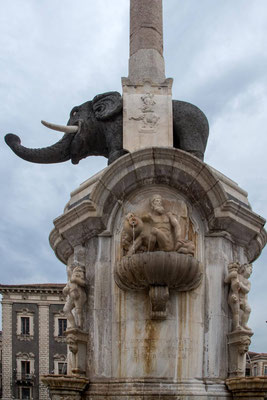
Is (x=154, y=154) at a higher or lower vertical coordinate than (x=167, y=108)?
lower

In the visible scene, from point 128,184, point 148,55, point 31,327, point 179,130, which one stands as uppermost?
point 148,55

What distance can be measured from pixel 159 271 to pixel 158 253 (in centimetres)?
26

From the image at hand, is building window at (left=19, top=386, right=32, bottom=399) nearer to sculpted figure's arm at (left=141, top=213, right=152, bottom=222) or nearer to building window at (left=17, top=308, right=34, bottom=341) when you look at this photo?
building window at (left=17, top=308, right=34, bottom=341)

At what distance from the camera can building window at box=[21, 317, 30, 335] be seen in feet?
175

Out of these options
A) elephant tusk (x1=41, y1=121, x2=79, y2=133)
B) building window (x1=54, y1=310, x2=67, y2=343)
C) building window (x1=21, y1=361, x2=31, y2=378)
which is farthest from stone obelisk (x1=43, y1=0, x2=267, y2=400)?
building window (x1=21, y1=361, x2=31, y2=378)

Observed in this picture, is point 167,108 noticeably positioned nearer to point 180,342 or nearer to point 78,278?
point 78,278

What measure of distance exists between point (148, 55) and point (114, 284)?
5542mm

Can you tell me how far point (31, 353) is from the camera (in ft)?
174

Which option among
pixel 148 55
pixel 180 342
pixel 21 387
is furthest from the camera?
pixel 21 387

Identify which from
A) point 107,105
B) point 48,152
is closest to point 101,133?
point 107,105

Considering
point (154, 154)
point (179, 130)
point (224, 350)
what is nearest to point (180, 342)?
point (224, 350)

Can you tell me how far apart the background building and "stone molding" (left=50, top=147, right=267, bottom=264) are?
44.0m

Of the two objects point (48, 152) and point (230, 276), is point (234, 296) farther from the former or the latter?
point (48, 152)

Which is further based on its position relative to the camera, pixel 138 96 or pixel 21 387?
pixel 21 387
